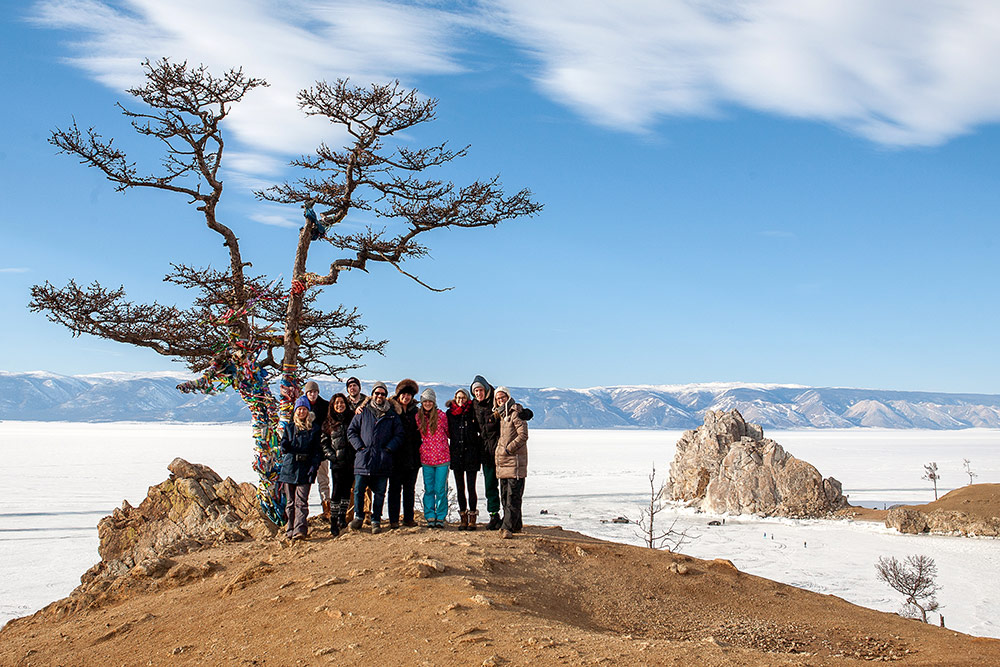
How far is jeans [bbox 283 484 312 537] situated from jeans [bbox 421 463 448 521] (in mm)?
1566

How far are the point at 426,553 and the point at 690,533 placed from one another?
2712 cm

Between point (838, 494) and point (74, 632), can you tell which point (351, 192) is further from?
point (838, 494)

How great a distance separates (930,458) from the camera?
10581 centimetres

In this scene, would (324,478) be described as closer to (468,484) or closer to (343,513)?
(343,513)

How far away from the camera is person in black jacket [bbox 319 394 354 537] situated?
34.3ft

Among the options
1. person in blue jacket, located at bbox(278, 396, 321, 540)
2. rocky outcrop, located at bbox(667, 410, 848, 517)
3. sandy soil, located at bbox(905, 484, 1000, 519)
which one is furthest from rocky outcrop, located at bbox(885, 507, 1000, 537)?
person in blue jacket, located at bbox(278, 396, 321, 540)

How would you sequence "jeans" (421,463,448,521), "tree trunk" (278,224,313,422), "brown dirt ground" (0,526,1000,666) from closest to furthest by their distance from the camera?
1. "brown dirt ground" (0,526,1000,666)
2. "jeans" (421,463,448,521)
3. "tree trunk" (278,224,313,422)

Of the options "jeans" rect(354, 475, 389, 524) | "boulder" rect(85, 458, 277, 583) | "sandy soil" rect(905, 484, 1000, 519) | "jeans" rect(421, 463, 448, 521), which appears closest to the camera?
"jeans" rect(354, 475, 389, 524)

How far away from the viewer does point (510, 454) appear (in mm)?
10180

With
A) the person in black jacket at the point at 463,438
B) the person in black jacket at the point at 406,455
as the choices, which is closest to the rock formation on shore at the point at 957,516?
the person in black jacket at the point at 463,438

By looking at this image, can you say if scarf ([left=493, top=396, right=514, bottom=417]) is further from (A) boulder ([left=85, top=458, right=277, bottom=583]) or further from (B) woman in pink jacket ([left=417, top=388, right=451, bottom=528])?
(A) boulder ([left=85, top=458, right=277, bottom=583])

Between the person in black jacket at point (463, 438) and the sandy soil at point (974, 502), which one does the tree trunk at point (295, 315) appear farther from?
the sandy soil at point (974, 502)

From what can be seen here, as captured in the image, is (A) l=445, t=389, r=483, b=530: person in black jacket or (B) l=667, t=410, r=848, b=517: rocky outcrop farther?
(B) l=667, t=410, r=848, b=517: rocky outcrop

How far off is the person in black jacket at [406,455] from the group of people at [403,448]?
0.04 ft
